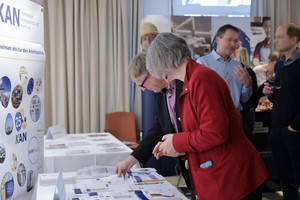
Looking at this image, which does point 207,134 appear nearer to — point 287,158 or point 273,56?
point 287,158

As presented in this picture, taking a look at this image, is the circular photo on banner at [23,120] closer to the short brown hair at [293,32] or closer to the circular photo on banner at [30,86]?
the circular photo on banner at [30,86]

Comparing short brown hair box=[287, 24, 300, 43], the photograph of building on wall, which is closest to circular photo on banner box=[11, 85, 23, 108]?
short brown hair box=[287, 24, 300, 43]

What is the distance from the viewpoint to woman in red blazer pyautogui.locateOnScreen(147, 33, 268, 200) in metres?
1.49

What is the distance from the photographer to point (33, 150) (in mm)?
2131

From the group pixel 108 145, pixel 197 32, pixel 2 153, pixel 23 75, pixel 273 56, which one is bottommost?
pixel 108 145

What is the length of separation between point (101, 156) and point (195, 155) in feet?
4.67

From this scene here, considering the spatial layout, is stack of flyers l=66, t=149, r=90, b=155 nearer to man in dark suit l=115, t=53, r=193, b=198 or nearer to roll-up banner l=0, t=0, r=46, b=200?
roll-up banner l=0, t=0, r=46, b=200

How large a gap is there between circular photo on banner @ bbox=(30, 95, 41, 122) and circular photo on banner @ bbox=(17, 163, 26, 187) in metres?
0.29

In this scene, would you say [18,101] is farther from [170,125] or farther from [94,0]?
[94,0]

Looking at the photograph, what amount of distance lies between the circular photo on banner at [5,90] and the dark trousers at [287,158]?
245cm

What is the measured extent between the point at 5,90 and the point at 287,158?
2636mm

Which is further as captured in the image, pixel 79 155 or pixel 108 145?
pixel 108 145

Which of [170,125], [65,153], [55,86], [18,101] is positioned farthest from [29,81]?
[55,86]

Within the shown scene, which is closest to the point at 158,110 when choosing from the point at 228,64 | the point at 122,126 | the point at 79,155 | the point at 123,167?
the point at 123,167
